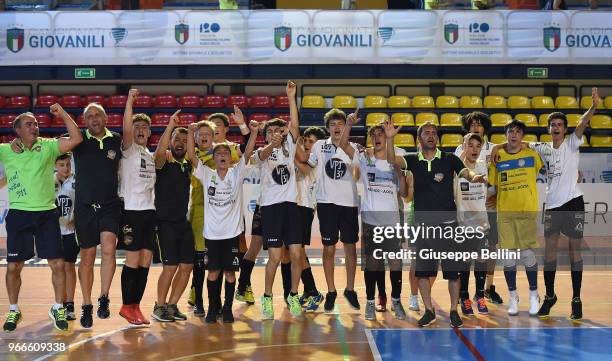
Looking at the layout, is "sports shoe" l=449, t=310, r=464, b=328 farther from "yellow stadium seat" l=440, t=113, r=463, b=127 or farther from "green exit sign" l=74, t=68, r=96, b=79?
"green exit sign" l=74, t=68, r=96, b=79

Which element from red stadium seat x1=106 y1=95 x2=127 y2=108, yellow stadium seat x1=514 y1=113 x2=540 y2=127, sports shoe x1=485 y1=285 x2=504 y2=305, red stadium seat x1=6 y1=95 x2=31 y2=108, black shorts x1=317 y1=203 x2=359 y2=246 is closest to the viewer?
black shorts x1=317 y1=203 x2=359 y2=246

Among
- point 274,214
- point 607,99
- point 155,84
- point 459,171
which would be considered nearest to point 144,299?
point 274,214

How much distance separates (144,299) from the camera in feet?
36.7

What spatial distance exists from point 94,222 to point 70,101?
12345 millimetres

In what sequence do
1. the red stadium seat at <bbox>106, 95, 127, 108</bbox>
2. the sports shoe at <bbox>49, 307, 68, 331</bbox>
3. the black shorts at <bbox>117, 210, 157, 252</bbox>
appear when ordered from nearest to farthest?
the sports shoe at <bbox>49, 307, 68, 331</bbox>
the black shorts at <bbox>117, 210, 157, 252</bbox>
the red stadium seat at <bbox>106, 95, 127, 108</bbox>

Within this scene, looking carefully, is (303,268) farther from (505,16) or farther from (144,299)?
(505,16)

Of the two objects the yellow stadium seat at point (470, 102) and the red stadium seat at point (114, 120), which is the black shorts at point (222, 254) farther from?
the yellow stadium seat at point (470, 102)

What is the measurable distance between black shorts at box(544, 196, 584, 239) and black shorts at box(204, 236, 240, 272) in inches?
134

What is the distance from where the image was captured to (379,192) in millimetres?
9953

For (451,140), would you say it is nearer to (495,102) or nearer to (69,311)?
(495,102)

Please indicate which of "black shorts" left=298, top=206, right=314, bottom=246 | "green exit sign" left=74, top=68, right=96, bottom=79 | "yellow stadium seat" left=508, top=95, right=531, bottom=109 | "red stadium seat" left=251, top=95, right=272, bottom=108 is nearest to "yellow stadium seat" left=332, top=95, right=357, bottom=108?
"red stadium seat" left=251, top=95, right=272, bottom=108

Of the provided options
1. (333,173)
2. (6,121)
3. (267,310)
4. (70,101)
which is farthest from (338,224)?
(6,121)

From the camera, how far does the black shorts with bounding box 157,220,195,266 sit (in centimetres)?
958

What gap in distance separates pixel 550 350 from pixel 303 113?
12.7 meters
